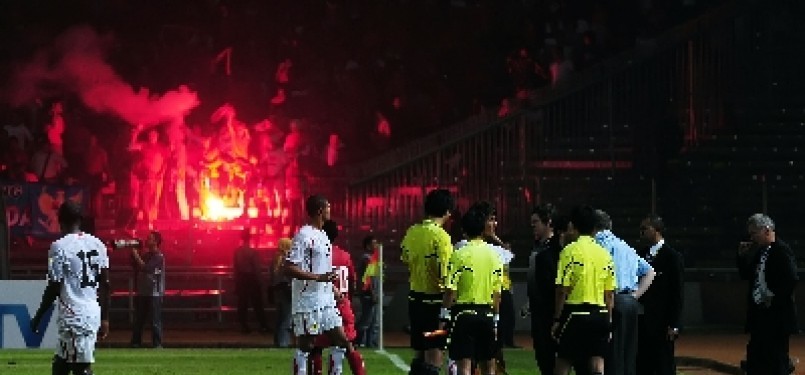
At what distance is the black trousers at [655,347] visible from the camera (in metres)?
20.7

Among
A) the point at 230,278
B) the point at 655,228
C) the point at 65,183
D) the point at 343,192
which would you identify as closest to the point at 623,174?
the point at 343,192

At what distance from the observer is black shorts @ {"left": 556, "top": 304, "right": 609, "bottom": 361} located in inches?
682

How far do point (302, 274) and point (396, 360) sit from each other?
10.1 metres

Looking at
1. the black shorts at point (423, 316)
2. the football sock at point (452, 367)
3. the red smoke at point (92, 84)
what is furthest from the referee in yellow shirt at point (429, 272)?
the red smoke at point (92, 84)

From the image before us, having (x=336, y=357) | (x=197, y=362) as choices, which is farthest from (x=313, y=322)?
(x=197, y=362)

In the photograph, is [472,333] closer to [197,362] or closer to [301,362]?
[301,362]

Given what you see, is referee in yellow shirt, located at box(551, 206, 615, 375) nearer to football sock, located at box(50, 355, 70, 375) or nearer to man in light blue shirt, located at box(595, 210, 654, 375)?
man in light blue shirt, located at box(595, 210, 654, 375)

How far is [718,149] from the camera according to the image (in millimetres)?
41000

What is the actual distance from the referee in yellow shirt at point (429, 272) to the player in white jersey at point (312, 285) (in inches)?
31.5

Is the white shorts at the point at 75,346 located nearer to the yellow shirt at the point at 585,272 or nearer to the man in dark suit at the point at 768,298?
the yellow shirt at the point at 585,272

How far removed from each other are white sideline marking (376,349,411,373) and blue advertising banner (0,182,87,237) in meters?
9.21

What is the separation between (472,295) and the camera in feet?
58.1


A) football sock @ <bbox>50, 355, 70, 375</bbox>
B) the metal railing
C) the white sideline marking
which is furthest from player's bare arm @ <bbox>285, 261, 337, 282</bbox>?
the metal railing

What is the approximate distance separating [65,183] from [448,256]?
2085 cm
